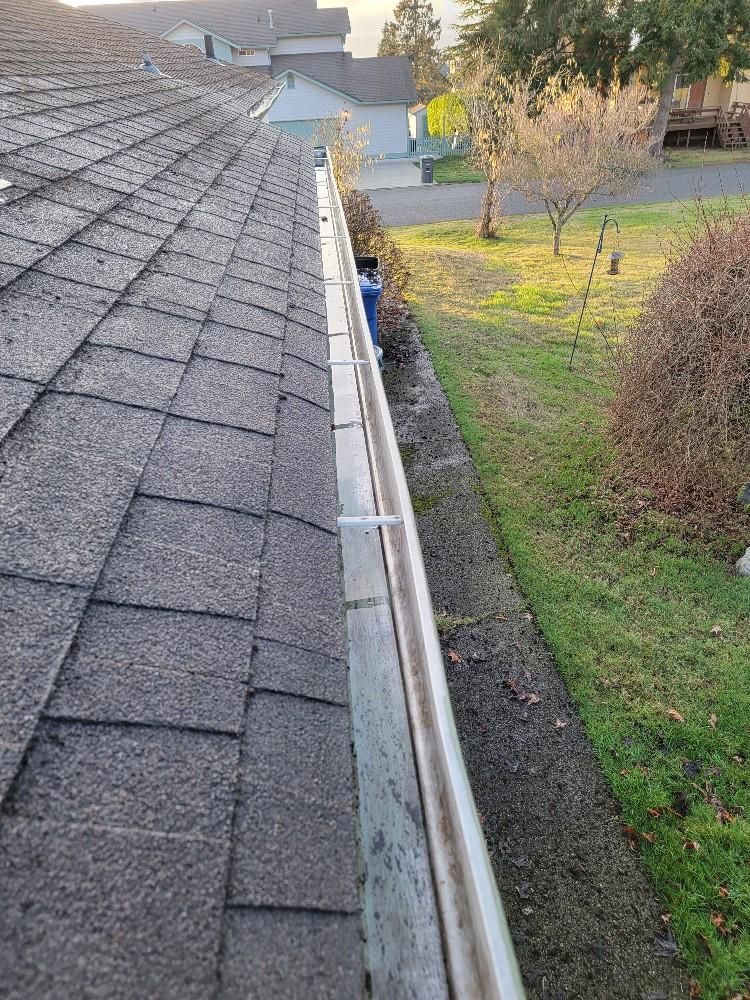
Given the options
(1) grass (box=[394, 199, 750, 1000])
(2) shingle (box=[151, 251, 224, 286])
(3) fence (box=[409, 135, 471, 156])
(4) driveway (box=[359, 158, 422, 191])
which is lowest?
(1) grass (box=[394, 199, 750, 1000])

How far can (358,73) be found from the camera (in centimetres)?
3744

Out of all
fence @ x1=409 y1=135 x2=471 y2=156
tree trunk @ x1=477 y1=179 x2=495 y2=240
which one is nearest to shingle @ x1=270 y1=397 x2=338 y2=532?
tree trunk @ x1=477 y1=179 x2=495 y2=240

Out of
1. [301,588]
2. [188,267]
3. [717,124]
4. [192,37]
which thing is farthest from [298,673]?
[192,37]

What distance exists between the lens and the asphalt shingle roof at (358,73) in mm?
35906

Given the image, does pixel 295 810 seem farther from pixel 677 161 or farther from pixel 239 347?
pixel 677 161

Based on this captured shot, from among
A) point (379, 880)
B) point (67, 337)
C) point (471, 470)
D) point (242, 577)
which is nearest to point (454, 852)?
point (379, 880)

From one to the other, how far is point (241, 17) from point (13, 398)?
49467mm

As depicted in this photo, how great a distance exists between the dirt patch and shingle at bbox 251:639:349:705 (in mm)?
2917

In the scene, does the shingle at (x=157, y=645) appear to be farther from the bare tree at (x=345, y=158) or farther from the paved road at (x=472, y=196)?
the paved road at (x=472, y=196)

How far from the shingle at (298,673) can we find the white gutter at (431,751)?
1.00 ft

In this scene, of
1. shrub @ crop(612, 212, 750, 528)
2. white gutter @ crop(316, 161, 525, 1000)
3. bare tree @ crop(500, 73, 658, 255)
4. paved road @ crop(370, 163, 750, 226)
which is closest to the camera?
white gutter @ crop(316, 161, 525, 1000)

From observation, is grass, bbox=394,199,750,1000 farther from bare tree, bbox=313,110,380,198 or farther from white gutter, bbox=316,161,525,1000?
bare tree, bbox=313,110,380,198

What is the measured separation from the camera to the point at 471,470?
7629 mm

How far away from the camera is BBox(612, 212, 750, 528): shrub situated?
5430 millimetres
